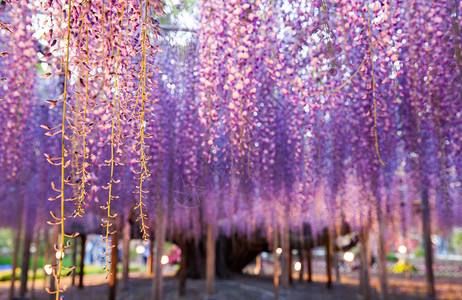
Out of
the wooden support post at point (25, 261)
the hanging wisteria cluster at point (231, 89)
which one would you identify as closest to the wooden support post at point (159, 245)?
the hanging wisteria cluster at point (231, 89)

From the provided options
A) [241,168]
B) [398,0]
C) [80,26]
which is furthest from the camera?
[241,168]

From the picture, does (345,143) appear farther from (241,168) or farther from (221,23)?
(221,23)

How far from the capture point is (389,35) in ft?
8.59

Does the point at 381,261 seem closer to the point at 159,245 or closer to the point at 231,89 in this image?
the point at 159,245

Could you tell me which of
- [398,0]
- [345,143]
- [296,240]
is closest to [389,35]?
[398,0]

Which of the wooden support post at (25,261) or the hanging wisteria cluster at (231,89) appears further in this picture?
the wooden support post at (25,261)

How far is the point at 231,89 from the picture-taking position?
2.94 meters

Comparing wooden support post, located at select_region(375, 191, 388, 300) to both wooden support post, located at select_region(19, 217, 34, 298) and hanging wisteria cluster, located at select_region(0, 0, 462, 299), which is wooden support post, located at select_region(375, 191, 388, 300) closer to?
hanging wisteria cluster, located at select_region(0, 0, 462, 299)

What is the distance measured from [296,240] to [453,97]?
10.3m

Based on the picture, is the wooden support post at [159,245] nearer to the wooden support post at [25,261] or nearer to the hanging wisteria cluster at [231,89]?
the hanging wisteria cluster at [231,89]

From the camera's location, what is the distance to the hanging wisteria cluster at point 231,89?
1.87 m

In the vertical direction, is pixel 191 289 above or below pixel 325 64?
below

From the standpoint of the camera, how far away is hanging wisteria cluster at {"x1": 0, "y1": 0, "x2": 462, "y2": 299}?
73.6 inches

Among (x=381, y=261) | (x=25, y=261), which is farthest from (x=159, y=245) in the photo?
(x=25, y=261)
